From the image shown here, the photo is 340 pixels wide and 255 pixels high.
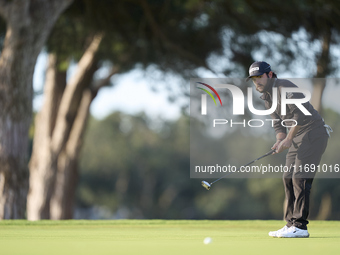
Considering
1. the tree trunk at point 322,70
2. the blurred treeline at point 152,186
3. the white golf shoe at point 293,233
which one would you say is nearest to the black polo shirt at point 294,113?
the white golf shoe at point 293,233

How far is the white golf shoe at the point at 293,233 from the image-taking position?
5480 millimetres

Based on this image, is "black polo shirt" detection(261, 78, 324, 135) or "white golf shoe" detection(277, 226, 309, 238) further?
"black polo shirt" detection(261, 78, 324, 135)

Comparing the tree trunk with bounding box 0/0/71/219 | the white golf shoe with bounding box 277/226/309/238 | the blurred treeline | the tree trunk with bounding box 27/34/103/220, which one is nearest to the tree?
the tree trunk with bounding box 27/34/103/220

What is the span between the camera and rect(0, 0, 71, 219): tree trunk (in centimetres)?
1012

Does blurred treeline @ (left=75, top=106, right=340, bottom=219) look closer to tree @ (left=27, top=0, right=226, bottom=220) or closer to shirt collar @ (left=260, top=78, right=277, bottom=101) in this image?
tree @ (left=27, top=0, right=226, bottom=220)

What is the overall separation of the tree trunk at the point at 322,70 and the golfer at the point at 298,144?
6384 mm

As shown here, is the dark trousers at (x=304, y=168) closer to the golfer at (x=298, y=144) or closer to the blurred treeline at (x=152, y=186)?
the golfer at (x=298, y=144)

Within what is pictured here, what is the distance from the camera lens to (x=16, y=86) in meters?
10.2

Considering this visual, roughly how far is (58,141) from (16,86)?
6533 millimetres

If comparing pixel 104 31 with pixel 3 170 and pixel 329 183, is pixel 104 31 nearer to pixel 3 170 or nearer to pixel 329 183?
pixel 3 170

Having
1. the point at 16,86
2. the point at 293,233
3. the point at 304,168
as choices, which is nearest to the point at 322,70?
the point at 16,86

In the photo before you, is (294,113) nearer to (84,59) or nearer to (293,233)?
(293,233)

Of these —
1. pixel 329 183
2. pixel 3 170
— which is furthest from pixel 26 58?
pixel 329 183

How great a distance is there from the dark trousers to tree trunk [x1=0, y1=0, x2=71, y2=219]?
5.82 m
